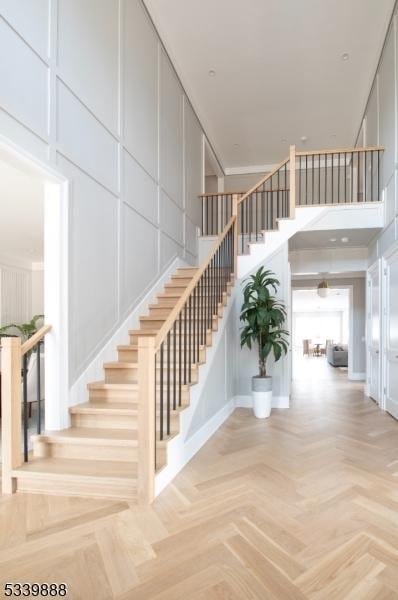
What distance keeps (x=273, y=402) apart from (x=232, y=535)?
3.76 metres

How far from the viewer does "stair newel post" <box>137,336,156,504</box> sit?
8.75ft

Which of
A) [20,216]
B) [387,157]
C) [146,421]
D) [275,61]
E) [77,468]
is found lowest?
[77,468]

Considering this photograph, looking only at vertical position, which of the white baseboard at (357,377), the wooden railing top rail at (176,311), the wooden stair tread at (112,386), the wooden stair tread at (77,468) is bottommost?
the white baseboard at (357,377)

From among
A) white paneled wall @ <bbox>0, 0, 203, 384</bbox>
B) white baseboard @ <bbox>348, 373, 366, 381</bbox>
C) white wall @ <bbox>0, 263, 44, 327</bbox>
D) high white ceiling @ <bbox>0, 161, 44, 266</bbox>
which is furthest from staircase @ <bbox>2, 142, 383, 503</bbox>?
white wall @ <bbox>0, 263, 44, 327</bbox>

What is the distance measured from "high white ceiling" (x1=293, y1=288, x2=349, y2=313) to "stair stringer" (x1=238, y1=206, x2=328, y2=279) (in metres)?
10.6

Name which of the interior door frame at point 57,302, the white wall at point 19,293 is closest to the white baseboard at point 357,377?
the interior door frame at point 57,302

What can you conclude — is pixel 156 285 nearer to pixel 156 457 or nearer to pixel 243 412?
pixel 243 412

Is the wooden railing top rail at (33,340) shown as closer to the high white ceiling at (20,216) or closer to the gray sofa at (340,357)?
the high white ceiling at (20,216)

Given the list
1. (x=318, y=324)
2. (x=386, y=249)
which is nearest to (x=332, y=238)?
(x=386, y=249)

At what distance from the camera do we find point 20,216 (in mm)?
6844

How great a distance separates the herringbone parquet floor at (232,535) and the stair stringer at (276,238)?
2.88m

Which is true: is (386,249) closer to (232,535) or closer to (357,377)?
(232,535)

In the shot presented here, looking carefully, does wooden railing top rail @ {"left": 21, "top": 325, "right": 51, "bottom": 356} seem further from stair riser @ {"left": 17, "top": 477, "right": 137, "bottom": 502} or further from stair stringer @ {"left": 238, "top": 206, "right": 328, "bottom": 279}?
stair stringer @ {"left": 238, "top": 206, "right": 328, "bottom": 279}

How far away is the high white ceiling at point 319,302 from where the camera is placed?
17.0 m
